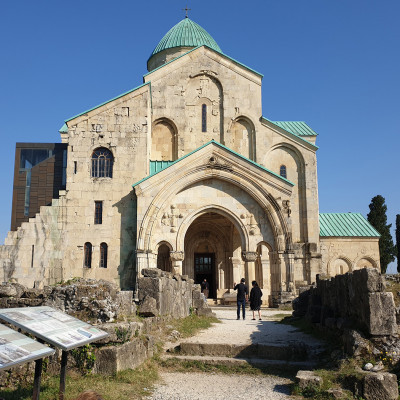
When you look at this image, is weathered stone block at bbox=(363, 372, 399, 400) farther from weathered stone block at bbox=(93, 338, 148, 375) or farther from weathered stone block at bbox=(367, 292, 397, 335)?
weathered stone block at bbox=(93, 338, 148, 375)

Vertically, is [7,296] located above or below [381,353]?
above

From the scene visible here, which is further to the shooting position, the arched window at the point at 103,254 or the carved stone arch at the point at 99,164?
the carved stone arch at the point at 99,164

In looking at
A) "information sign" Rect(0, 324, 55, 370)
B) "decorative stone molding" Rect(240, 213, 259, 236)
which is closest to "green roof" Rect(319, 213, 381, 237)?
"decorative stone molding" Rect(240, 213, 259, 236)

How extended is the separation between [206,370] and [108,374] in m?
2.30

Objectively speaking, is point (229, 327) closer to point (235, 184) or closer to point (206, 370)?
point (206, 370)

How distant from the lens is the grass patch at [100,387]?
618cm

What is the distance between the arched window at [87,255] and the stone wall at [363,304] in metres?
13.7

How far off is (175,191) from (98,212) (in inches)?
164

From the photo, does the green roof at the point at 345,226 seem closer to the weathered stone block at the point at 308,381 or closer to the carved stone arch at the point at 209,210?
the carved stone arch at the point at 209,210

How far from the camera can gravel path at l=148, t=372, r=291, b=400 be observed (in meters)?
7.02

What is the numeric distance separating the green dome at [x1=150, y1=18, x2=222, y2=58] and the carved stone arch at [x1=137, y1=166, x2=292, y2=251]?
12.8 meters

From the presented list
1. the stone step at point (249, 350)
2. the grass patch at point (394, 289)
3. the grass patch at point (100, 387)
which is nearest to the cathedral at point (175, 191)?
the stone step at point (249, 350)

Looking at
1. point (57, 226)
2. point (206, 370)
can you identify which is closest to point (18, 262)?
point (57, 226)

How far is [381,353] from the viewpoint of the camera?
291 inches
